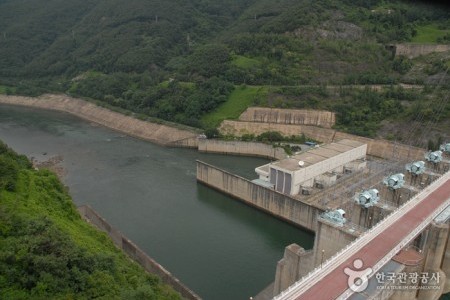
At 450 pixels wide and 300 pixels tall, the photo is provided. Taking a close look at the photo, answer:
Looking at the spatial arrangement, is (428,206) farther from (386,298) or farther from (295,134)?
(295,134)

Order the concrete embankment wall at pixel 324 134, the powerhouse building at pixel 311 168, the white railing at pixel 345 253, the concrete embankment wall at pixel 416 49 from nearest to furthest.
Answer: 1. the white railing at pixel 345 253
2. the powerhouse building at pixel 311 168
3. the concrete embankment wall at pixel 324 134
4. the concrete embankment wall at pixel 416 49

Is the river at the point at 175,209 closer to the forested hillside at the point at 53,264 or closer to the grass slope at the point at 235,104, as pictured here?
the forested hillside at the point at 53,264

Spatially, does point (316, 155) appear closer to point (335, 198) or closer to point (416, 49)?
point (335, 198)

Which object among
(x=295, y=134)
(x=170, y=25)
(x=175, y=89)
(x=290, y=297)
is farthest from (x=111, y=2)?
(x=290, y=297)

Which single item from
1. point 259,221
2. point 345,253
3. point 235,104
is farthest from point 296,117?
point 345,253

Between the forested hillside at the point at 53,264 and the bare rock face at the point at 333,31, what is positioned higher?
the bare rock face at the point at 333,31

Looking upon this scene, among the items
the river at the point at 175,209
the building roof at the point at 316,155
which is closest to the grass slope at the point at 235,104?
the river at the point at 175,209

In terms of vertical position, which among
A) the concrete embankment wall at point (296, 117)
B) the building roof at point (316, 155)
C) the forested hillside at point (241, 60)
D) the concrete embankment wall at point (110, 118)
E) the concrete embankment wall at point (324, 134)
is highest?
the forested hillside at point (241, 60)
